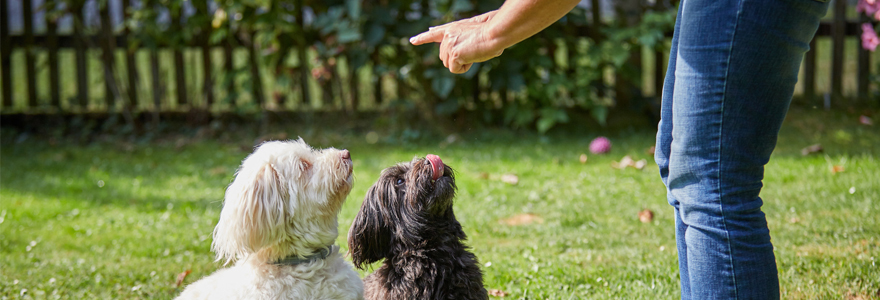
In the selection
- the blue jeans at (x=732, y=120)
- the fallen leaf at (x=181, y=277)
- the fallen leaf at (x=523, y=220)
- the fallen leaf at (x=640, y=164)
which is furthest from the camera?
the fallen leaf at (x=640, y=164)

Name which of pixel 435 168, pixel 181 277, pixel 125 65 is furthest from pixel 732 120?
pixel 125 65

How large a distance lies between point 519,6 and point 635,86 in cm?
587

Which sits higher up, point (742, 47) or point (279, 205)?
point (742, 47)

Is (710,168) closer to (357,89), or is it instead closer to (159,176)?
(159,176)

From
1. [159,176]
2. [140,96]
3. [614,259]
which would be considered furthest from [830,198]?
[140,96]

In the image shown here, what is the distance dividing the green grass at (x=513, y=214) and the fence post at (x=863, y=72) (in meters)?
0.90

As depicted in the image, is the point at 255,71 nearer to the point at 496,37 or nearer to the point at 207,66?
the point at 207,66

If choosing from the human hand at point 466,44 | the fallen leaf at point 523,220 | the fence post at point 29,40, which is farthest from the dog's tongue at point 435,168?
the fence post at point 29,40

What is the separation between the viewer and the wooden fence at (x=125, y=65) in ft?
23.9

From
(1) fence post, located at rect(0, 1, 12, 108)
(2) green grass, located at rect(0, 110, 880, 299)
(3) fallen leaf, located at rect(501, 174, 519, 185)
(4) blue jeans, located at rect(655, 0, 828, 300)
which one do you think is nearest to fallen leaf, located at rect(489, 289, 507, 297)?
(2) green grass, located at rect(0, 110, 880, 299)

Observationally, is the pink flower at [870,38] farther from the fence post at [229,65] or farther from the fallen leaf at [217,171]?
the fence post at [229,65]

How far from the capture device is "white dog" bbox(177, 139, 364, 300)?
206 centimetres

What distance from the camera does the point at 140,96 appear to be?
7.73 m

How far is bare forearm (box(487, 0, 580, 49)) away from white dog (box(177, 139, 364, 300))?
0.80m
